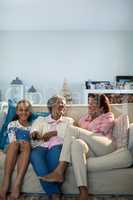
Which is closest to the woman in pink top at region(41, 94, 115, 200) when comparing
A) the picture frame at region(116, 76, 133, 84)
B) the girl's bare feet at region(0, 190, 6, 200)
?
the girl's bare feet at region(0, 190, 6, 200)

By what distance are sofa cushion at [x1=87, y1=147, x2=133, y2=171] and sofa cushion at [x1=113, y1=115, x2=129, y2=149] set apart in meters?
0.17

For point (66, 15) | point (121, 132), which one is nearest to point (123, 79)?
point (66, 15)

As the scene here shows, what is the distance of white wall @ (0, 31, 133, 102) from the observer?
6.32m

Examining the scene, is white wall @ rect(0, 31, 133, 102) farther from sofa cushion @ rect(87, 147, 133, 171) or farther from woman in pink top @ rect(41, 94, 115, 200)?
sofa cushion @ rect(87, 147, 133, 171)

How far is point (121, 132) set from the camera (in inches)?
104

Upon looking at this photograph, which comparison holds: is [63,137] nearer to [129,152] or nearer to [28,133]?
[28,133]

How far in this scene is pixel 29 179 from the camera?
8.11ft

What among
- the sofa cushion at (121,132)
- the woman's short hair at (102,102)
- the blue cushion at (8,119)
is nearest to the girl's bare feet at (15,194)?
the blue cushion at (8,119)

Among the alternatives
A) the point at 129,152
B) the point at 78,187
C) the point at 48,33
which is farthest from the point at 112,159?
the point at 48,33

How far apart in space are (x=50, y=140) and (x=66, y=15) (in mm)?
3111

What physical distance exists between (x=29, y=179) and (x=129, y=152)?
843 millimetres

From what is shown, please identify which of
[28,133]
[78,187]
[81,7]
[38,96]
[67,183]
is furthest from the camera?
[38,96]

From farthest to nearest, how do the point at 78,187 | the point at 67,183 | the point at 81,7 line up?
1. the point at 81,7
2. the point at 67,183
3. the point at 78,187

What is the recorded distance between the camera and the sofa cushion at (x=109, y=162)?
94.5 inches
